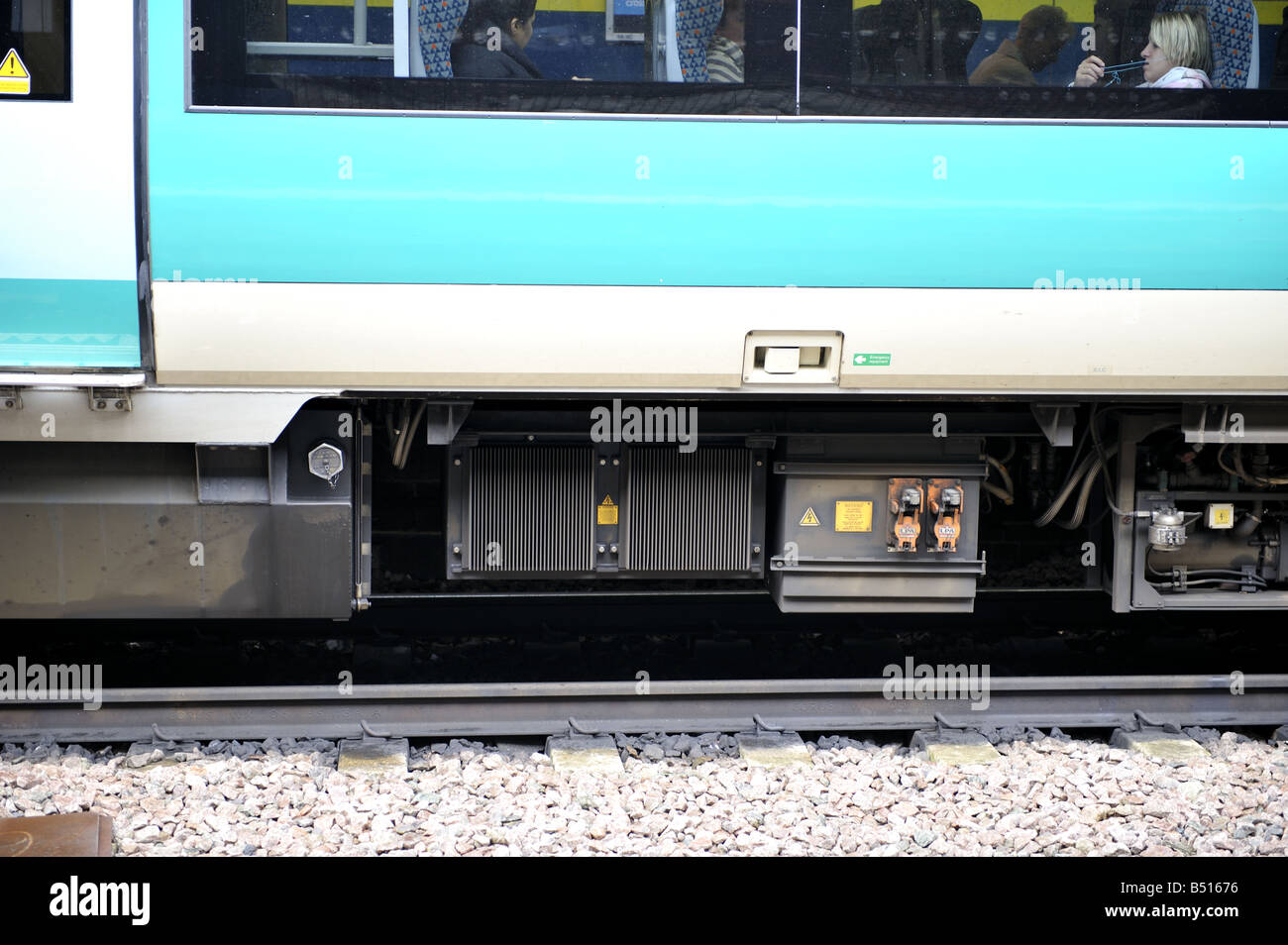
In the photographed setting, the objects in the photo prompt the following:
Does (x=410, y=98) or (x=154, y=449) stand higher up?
(x=410, y=98)

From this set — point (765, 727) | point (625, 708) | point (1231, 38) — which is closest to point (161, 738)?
point (625, 708)

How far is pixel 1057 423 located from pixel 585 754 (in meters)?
2.12

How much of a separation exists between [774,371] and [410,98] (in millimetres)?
1454

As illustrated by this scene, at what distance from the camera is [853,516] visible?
4711mm

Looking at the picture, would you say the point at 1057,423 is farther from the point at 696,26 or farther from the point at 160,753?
the point at 160,753

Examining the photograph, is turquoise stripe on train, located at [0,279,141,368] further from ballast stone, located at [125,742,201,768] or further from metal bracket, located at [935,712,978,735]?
metal bracket, located at [935,712,978,735]

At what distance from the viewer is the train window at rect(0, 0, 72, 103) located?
376cm

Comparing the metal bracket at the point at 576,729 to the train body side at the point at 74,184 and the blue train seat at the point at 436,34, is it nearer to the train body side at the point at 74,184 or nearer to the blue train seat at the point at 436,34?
the train body side at the point at 74,184

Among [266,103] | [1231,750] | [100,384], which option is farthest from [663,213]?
[1231,750]

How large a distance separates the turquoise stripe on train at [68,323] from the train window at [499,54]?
67cm

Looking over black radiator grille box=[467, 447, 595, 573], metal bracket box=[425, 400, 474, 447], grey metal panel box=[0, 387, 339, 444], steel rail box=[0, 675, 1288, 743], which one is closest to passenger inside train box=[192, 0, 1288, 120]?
grey metal panel box=[0, 387, 339, 444]

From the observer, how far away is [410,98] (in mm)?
3846

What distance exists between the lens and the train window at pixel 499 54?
3818mm

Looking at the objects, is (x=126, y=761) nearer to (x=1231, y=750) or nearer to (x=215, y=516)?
(x=215, y=516)
